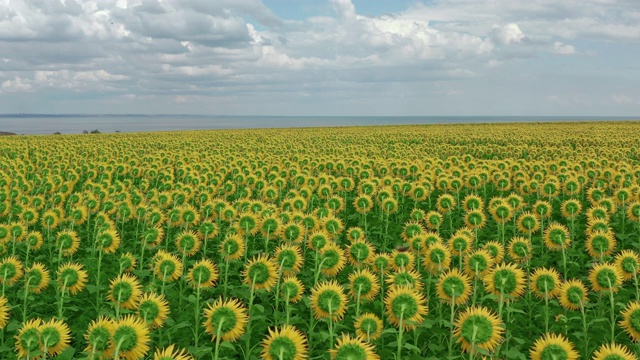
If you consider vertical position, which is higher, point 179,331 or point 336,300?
point 336,300

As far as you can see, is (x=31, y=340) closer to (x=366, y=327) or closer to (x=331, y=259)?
(x=366, y=327)

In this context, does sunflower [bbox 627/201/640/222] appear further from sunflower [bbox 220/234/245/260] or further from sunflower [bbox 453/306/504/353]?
sunflower [bbox 220/234/245/260]

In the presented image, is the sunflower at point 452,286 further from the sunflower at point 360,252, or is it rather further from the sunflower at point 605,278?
the sunflower at point 605,278

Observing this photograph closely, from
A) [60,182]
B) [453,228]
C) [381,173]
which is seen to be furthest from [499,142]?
[60,182]

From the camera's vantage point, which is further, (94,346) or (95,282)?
(95,282)

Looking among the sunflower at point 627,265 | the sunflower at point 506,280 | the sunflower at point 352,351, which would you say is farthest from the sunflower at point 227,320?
the sunflower at point 627,265

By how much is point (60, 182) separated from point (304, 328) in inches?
445

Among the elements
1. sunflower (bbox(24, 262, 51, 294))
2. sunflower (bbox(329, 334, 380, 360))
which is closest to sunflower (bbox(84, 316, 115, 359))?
sunflower (bbox(329, 334, 380, 360))

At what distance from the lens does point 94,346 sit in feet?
13.1

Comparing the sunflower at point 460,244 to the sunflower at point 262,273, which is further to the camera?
the sunflower at point 460,244

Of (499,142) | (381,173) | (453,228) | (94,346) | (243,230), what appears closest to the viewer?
(94,346)

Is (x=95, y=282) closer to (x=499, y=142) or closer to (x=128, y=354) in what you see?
(x=128, y=354)

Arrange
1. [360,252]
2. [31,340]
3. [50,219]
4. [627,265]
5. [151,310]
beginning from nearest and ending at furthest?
1. [31,340]
2. [151,310]
3. [627,265]
4. [360,252]
5. [50,219]

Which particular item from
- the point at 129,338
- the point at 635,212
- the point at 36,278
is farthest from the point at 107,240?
the point at 635,212
